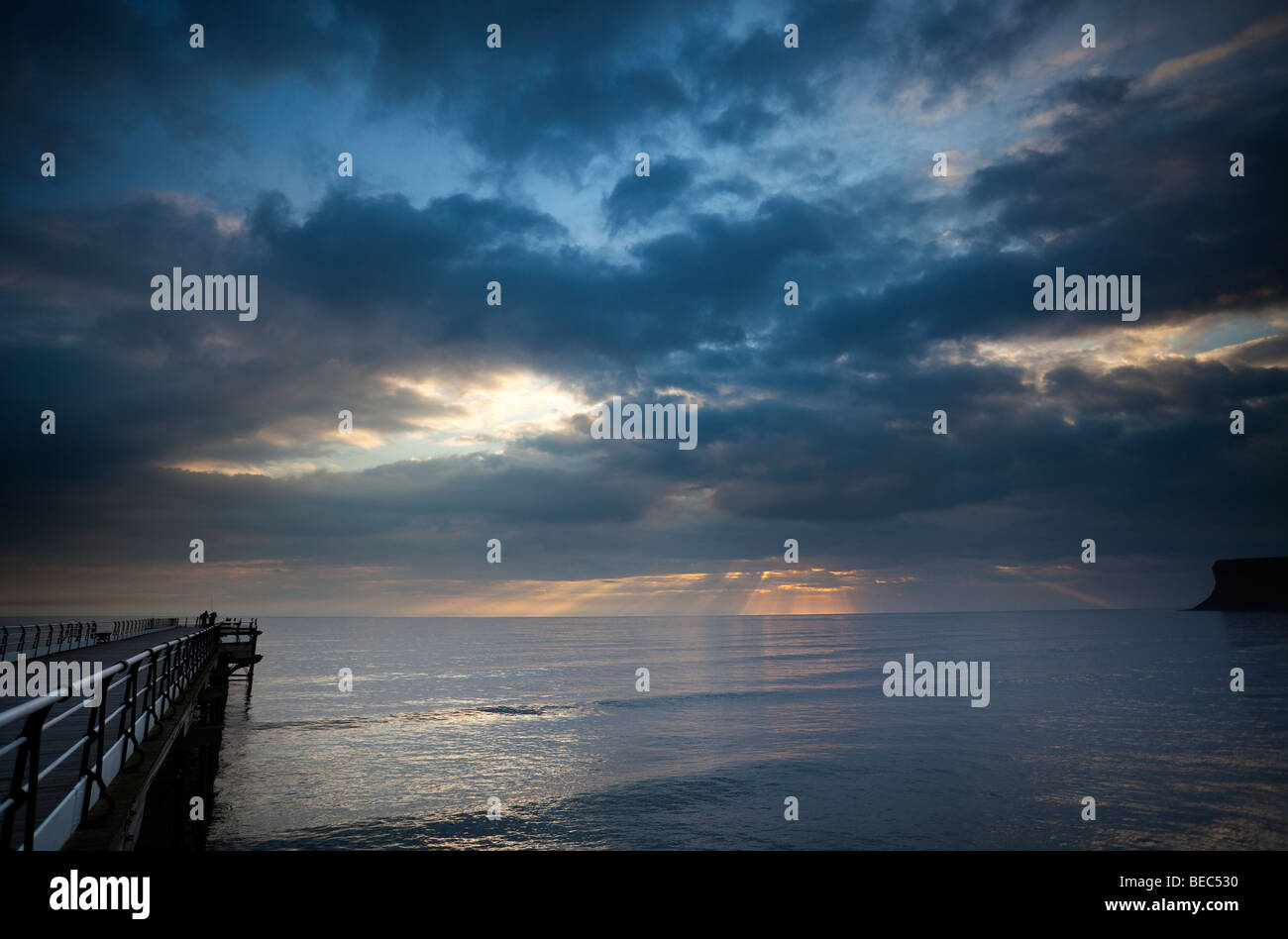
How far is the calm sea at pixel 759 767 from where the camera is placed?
18172 mm

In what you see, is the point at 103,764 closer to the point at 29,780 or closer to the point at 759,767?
the point at 29,780

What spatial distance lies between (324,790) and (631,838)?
11.2m

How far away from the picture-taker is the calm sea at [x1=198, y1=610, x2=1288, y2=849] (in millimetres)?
18172

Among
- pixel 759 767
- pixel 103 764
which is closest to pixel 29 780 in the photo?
pixel 103 764

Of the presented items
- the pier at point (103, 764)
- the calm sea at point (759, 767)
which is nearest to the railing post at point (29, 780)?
the pier at point (103, 764)

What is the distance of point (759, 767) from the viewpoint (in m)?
25.5

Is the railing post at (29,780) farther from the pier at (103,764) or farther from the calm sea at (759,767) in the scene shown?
the calm sea at (759,767)

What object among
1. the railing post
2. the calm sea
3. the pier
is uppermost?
the railing post

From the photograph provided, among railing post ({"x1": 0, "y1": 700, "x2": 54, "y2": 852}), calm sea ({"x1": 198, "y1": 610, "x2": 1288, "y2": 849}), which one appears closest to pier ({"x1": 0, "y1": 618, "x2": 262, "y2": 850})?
railing post ({"x1": 0, "y1": 700, "x2": 54, "y2": 852})

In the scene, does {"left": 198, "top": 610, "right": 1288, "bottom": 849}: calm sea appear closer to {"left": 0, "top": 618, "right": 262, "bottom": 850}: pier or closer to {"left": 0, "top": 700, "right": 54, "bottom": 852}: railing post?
{"left": 0, "top": 618, "right": 262, "bottom": 850}: pier

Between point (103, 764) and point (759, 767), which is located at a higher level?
point (103, 764)

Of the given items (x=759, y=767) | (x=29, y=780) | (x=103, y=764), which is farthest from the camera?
(x=759, y=767)
